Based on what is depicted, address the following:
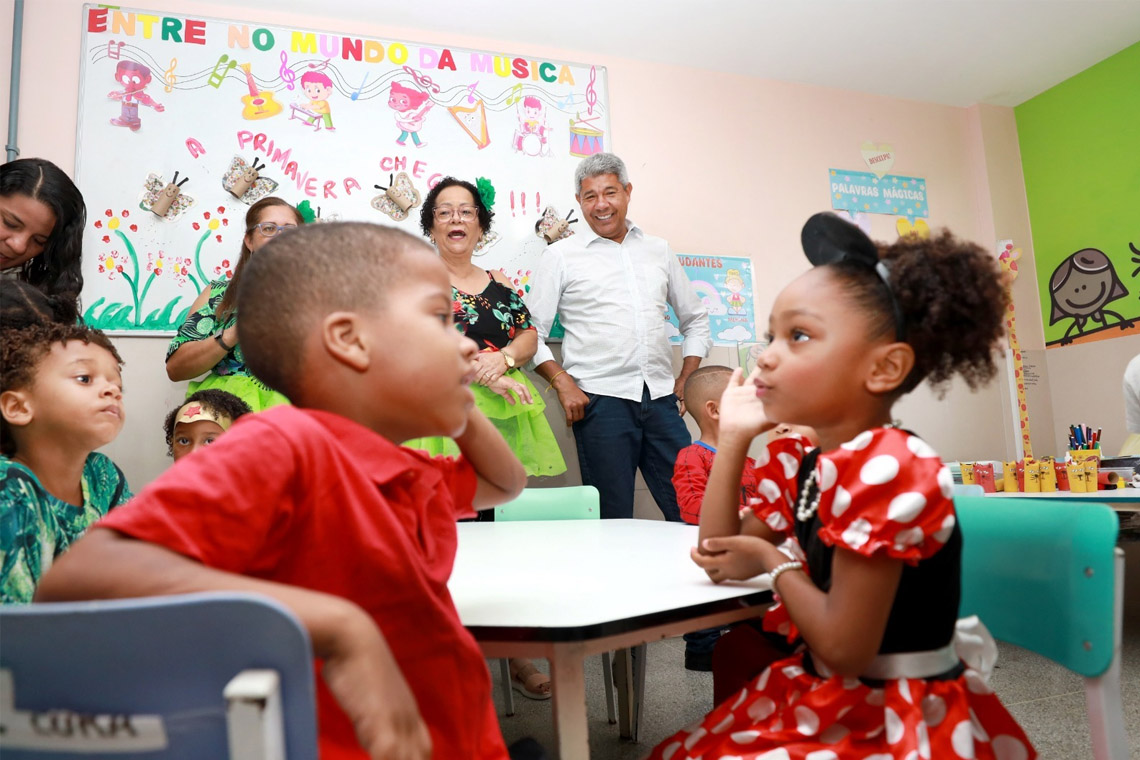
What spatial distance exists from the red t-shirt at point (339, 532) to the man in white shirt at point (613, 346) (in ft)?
7.55

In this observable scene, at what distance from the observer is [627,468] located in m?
3.05

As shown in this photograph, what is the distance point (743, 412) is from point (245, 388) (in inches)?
79.3

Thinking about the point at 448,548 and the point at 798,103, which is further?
the point at 798,103

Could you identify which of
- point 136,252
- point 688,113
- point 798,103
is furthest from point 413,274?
point 798,103

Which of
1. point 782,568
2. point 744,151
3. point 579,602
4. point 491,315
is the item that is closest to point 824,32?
point 744,151

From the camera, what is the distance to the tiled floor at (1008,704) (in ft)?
6.01

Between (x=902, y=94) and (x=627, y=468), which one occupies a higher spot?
(x=902, y=94)

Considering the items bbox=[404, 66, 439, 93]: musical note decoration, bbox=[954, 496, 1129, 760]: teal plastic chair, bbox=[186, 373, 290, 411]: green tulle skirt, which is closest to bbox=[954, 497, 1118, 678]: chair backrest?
bbox=[954, 496, 1129, 760]: teal plastic chair

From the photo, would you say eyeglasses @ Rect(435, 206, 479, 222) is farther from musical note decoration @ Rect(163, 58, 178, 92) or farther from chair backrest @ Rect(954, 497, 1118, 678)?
chair backrest @ Rect(954, 497, 1118, 678)

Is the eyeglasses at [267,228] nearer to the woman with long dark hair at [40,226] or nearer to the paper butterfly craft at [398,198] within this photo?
the woman with long dark hair at [40,226]

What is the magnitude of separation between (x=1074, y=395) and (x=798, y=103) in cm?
241

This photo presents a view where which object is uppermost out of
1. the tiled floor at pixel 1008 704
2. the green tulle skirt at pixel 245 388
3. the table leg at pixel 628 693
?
the green tulle skirt at pixel 245 388

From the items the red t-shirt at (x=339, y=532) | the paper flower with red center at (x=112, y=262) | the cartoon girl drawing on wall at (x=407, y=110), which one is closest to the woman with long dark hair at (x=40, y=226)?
the paper flower with red center at (x=112, y=262)

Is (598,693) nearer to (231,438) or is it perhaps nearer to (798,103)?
(231,438)
